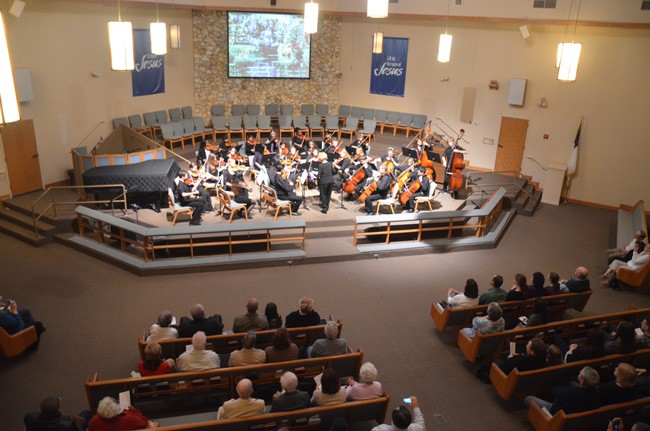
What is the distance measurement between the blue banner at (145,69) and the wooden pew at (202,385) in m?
11.4

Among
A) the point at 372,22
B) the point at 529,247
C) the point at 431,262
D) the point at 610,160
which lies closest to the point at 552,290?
the point at 431,262

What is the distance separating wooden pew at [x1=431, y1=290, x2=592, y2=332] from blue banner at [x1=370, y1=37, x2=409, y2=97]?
10864 millimetres

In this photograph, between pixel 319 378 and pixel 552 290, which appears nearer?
pixel 319 378

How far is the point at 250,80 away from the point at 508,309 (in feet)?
43.3

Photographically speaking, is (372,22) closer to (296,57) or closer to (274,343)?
(296,57)

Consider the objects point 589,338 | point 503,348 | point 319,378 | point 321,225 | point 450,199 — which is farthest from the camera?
point 450,199

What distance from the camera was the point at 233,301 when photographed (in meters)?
8.36

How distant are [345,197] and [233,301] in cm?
509

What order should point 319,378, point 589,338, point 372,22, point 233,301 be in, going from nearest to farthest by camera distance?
point 319,378
point 589,338
point 233,301
point 372,22

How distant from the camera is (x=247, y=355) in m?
5.61

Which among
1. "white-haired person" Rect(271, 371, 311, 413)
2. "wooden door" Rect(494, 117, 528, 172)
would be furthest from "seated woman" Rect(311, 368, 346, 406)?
"wooden door" Rect(494, 117, 528, 172)

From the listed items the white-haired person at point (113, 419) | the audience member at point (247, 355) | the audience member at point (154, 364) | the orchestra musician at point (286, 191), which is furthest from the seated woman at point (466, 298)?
the orchestra musician at point (286, 191)

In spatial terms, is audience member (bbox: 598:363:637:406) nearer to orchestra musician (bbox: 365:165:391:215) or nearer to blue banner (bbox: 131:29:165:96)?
orchestra musician (bbox: 365:165:391:215)

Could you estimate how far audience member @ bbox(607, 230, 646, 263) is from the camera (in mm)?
9570
